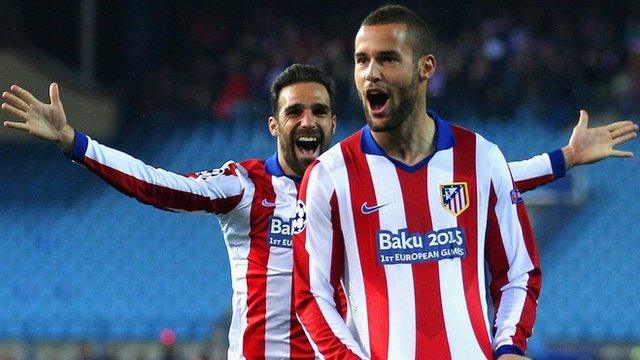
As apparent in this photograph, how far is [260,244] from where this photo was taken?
6027mm

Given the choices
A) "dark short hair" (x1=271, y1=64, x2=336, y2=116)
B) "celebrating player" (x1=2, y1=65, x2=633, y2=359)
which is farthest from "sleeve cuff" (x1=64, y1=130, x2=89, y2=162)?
"dark short hair" (x1=271, y1=64, x2=336, y2=116)

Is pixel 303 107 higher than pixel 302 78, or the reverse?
pixel 302 78

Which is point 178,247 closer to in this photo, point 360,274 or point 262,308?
point 262,308

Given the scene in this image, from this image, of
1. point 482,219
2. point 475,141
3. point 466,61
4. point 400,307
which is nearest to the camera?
point 400,307

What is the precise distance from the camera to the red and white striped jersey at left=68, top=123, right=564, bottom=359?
5.87 m

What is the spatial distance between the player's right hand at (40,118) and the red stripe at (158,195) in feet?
0.41

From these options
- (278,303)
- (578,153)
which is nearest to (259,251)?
(278,303)

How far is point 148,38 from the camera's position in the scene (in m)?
23.4

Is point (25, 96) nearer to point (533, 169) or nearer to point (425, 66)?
point (425, 66)

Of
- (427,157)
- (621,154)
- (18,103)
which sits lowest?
(427,157)

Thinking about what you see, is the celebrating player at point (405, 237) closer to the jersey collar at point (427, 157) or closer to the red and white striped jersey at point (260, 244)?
the jersey collar at point (427, 157)

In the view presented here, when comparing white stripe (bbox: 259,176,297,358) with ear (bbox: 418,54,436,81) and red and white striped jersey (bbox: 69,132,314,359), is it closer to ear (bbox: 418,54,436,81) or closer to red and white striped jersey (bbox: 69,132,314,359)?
red and white striped jersey (bbox: 69,132,314,359)

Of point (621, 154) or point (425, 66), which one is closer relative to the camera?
point (425, 66)

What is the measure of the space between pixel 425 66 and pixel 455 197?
0.42 metres
